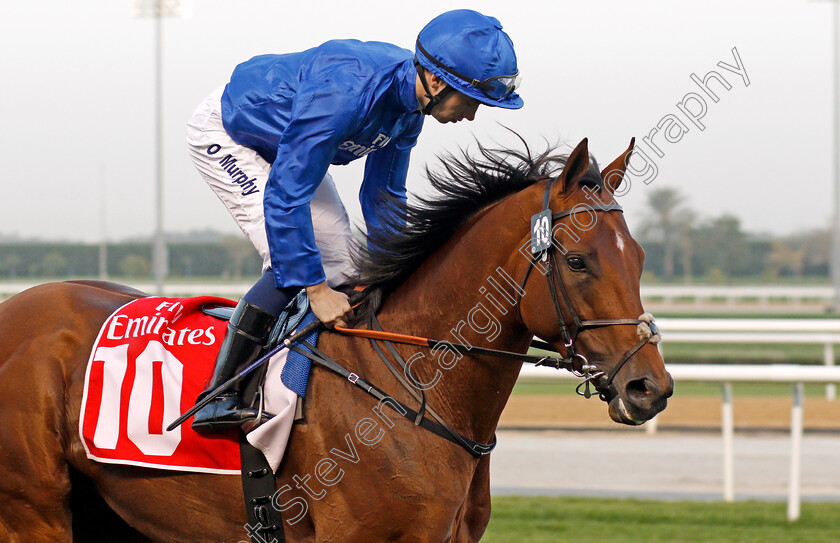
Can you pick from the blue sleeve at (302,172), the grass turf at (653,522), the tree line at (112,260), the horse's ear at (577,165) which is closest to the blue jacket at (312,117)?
the blue sleeve at (302,172)

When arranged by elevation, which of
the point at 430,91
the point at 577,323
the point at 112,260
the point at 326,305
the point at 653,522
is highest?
the point at 430,91

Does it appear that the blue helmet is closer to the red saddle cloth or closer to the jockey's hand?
the jockey's hand

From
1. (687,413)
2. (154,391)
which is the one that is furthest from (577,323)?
(687,413)

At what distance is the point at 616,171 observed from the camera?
2.37 m

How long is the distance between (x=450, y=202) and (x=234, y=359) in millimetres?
731

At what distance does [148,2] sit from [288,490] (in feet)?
63.1

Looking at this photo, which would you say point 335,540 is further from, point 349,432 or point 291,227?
point 291,227

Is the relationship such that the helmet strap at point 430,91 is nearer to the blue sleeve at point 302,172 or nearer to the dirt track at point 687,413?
the blue sleeve at point 302,172

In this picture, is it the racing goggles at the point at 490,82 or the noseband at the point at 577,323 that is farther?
the racing goggles at the point at 490,82

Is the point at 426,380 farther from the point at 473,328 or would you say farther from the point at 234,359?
A: the point at 234,359

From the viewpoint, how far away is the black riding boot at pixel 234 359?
240cm

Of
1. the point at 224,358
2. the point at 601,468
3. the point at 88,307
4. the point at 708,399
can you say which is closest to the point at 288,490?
the point at 224,358

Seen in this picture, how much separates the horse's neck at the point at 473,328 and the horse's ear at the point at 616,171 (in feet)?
0.93

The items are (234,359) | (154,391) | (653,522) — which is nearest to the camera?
(234,359)
